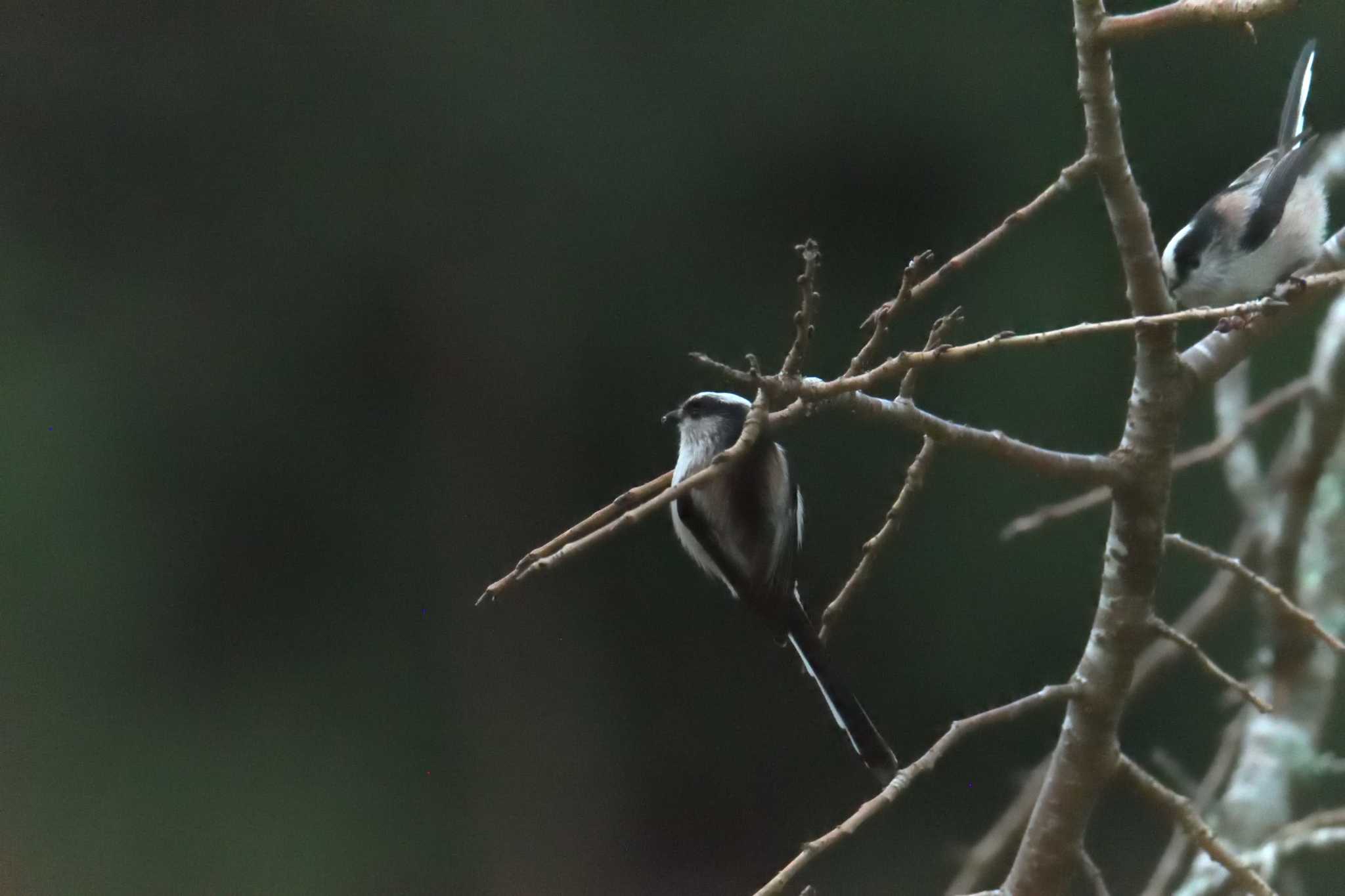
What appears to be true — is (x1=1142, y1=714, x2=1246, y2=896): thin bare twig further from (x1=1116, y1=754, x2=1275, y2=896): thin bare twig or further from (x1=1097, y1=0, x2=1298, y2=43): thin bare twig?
(x1=1097, y1=0, x2=1298, y2=43): thin bare twig

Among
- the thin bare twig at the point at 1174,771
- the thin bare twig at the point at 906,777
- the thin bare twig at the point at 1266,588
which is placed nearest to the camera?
the thin bare twig at the point at 906,777

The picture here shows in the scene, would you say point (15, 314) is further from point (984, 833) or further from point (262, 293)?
point (984, 833)

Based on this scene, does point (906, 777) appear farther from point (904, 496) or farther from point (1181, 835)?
point (1181, 835)

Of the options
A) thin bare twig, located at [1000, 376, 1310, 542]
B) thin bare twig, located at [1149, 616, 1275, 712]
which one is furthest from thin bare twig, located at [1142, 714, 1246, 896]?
thin bare twig, located at [1149, 616, 1275, 712]

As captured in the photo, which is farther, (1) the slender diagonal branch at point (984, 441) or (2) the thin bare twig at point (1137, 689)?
(2) the thin bare twig at point (1137, 689)

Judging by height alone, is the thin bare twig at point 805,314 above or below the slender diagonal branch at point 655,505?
above

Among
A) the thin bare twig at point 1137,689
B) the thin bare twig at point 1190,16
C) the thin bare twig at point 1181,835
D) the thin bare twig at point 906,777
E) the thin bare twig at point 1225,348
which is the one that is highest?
the thin bare twig at point 1190,16

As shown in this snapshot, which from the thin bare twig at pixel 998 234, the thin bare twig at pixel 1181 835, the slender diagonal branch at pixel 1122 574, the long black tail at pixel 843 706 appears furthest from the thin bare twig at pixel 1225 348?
the thin bare twig at pixel 1181 835

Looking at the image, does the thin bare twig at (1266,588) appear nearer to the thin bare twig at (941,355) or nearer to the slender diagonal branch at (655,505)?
the thin bare twig at (941,355)
